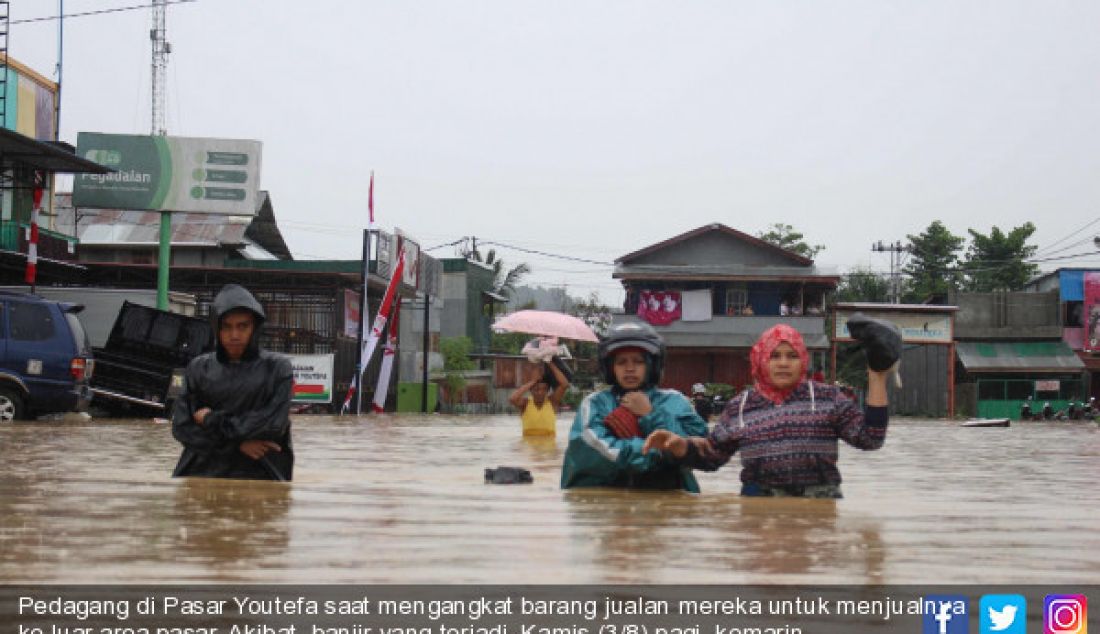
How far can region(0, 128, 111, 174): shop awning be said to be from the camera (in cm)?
2470

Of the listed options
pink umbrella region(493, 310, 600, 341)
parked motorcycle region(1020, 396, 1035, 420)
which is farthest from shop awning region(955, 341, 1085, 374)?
pink umbrella region(493, 310, 600, 341)

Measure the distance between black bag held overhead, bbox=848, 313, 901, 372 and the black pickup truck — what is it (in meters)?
17.6

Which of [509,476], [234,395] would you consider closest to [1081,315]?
[509,476]

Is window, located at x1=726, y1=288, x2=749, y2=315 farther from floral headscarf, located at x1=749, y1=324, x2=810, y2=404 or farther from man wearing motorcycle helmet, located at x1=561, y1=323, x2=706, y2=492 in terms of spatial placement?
floral headscarf, located at x1=749, y1=324, x2=810, y2=404

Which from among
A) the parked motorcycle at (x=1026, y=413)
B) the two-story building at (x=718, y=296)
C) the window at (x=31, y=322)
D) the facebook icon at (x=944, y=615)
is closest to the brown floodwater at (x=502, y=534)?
the facebook icon at (x=944, y=615)

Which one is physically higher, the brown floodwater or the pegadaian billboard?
the pegadaian billboard

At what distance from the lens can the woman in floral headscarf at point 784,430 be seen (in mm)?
5914

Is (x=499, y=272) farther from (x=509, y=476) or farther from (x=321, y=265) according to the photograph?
(x=509, y=476)

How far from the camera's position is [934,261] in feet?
209

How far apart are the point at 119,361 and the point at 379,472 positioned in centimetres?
1328

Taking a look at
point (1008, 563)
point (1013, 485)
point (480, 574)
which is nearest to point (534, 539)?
point (480, 574)

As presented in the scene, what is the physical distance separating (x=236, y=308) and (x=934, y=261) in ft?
198

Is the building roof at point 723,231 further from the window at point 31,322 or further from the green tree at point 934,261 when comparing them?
the window at point 31,322

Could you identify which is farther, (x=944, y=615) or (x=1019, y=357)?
(x=1019, y=357)
